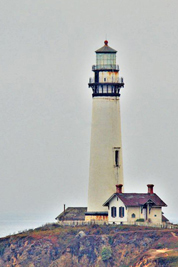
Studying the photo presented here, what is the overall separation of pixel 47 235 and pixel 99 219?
5481mm

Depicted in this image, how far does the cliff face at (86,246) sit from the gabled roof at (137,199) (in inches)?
110

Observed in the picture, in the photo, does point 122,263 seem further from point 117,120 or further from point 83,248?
point 117,120

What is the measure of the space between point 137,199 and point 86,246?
283 inches

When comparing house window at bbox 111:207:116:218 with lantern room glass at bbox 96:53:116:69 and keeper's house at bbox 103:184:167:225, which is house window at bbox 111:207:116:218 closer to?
keeper's house at bbox 103:184:167:225

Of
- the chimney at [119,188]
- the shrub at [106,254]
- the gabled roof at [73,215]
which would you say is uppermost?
the chimney at [119,188]

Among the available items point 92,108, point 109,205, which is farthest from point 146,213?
point 92,108

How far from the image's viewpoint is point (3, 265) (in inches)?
3883

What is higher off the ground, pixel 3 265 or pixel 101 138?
pixel 101 138

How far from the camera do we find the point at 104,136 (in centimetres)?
10294

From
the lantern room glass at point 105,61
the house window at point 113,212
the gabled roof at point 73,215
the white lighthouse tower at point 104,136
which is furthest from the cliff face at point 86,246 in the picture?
the lantern room glass at point 105,61

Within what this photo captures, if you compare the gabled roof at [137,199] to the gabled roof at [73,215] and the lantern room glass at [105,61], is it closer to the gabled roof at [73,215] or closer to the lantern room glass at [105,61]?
the gabled roof at [73,215]

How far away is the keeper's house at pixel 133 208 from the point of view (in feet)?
328

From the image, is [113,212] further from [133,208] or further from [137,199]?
[137,199]

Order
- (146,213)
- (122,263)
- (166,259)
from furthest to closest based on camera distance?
(146,213)
(122,263)
(166,259)
